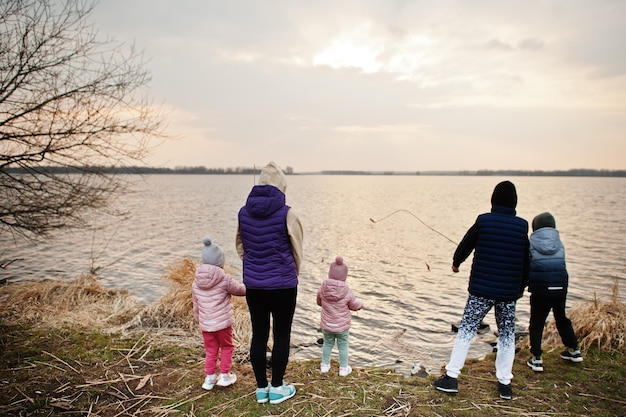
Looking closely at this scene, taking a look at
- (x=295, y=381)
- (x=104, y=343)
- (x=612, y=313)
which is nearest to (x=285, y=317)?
(x=295, y=381)

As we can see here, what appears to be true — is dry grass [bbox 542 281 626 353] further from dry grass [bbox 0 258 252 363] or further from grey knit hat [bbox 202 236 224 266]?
grey knit hat [bbox 202 236 224 266]

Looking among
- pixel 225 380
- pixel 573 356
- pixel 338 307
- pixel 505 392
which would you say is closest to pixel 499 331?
pixel 505 392

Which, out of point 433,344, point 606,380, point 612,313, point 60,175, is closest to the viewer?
point 606,380

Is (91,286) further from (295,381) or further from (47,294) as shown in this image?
(295,381)

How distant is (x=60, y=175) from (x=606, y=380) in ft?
30.8

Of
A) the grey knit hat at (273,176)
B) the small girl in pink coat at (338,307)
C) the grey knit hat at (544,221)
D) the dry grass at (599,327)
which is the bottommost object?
the dry grass at (599,327)

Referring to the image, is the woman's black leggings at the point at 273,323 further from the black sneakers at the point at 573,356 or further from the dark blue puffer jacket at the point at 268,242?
the black sneakers at the point at 573,356

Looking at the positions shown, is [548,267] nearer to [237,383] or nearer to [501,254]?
[501,254]

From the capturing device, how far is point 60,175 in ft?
24.4

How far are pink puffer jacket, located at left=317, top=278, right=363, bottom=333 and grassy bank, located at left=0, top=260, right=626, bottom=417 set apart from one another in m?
0.68

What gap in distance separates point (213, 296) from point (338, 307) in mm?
1584

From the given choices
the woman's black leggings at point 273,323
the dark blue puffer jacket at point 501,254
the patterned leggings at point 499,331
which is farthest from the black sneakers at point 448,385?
the woman's black leggings at point 273,323

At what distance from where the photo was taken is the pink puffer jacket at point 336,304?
Answer: 16.1 feet

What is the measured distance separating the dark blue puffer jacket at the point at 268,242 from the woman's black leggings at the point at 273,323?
12 cm
